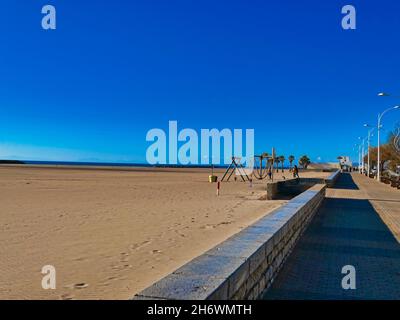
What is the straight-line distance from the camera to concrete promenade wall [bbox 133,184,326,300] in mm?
3442

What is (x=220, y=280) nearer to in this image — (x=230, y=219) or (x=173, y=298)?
(x=173, y=298)

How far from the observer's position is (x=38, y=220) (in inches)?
474

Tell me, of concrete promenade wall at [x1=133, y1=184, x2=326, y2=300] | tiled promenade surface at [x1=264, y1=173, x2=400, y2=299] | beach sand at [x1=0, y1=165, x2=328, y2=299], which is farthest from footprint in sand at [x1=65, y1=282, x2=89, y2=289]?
tiled promenade surface at [x1=264, y1=173, x2=400, y2=299]

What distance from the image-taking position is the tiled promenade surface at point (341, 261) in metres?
5.52

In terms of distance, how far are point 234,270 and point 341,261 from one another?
399cm

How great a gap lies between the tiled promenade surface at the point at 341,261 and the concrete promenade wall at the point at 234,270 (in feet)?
1.02

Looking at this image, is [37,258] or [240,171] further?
[240,171]

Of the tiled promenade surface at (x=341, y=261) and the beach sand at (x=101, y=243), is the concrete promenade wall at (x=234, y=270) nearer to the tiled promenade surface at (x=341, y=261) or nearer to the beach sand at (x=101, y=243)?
the tiled promenade surface at (x=341, y=261)

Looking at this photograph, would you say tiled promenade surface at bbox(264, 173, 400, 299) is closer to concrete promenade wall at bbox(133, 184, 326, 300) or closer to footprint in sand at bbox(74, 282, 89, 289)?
concrete promenade wall at bbox(133, 184, 326, 300)

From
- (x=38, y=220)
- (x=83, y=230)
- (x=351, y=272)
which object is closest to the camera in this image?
(x=351, y=272)

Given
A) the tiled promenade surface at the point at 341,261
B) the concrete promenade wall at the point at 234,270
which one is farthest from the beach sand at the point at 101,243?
the tiled promenade surface at the point at 341,261

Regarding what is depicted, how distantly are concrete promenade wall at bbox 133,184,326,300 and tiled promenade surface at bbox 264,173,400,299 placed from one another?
12.2 inches
